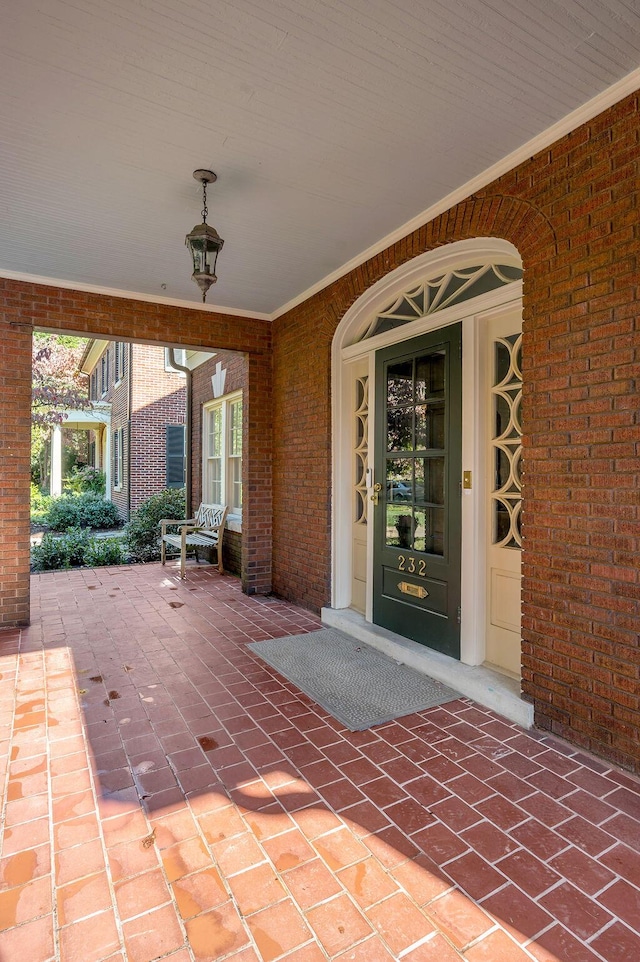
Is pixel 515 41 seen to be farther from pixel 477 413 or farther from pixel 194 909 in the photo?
pixel 194 909

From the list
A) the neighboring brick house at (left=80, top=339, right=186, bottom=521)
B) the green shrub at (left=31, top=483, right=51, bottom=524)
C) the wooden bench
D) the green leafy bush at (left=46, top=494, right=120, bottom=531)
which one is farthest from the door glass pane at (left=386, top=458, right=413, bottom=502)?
the green shrub at (left=31, top=483, right=51, bottom=524)

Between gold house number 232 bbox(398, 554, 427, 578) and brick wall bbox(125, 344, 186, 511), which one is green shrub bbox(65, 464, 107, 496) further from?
gold house number 232 bbox(398, 554, 427, 578)

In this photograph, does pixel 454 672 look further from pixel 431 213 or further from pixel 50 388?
pixel 50 388

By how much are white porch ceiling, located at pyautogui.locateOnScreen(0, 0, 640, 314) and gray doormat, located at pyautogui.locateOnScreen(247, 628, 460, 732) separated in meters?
3.00

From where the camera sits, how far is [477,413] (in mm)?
3164

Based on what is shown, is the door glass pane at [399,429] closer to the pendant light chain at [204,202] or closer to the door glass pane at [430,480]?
the door glass pane at [430,480]

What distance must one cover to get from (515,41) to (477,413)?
1754mm

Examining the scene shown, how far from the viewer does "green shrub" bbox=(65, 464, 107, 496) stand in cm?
1409

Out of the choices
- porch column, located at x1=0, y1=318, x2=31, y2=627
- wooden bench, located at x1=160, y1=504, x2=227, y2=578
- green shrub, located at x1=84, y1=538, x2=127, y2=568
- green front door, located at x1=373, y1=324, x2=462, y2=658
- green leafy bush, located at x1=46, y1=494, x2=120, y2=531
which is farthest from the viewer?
green leafy bush, located at x1=46, y1=494, x2=120, y2=531

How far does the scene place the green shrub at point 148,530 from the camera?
26.2 feet

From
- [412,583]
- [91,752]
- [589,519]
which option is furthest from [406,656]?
[91,752]

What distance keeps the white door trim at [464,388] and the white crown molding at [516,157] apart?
22cm

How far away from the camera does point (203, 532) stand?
7188 millimetres

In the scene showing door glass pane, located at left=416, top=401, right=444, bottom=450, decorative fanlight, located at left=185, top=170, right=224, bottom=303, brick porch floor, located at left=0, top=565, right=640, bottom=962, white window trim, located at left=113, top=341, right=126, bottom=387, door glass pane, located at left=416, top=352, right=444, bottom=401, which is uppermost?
white window trim, located at left=113, top=341, right=126, bottom=387
